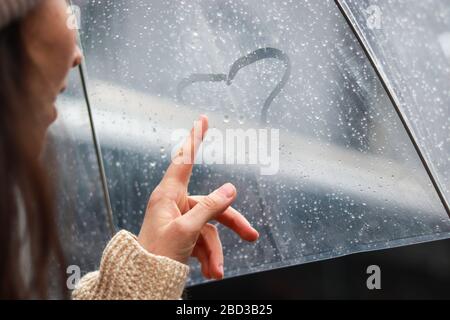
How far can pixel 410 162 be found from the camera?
149 centimetres

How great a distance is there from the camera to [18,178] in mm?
962

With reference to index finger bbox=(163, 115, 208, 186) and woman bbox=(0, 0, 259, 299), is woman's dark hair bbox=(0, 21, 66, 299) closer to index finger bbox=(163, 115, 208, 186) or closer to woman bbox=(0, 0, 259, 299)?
woman bbox=(0, 0, 259, 299)

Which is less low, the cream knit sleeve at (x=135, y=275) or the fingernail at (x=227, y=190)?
the fingernail at (x=227, y=190)

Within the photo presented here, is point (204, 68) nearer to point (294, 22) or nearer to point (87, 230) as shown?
point (294, 22)

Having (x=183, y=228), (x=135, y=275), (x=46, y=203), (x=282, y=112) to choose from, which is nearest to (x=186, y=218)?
(x=183, y=228)

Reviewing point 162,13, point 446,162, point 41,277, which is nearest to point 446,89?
point 446,162

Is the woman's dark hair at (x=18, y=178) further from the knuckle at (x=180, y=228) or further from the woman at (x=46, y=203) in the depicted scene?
the knuckle at (x=180, y=228)

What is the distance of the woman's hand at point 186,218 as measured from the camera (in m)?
1.23

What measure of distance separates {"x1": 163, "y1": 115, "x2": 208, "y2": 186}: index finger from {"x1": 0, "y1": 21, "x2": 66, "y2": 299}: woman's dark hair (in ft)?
1.11

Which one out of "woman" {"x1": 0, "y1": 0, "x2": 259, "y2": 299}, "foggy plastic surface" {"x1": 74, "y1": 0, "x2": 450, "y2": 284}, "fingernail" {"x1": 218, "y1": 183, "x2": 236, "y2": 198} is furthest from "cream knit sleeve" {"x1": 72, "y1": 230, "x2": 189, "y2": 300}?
"foggy plastic surface" {"x1": 74, "y1": 0, "x2": 450, "y2": 284}

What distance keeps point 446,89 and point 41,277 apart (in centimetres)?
91

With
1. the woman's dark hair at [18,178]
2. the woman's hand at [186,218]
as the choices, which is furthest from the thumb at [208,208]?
the woman's dark hair at [18,178]

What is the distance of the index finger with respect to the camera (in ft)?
4.33

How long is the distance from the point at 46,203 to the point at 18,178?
0.22 ft
